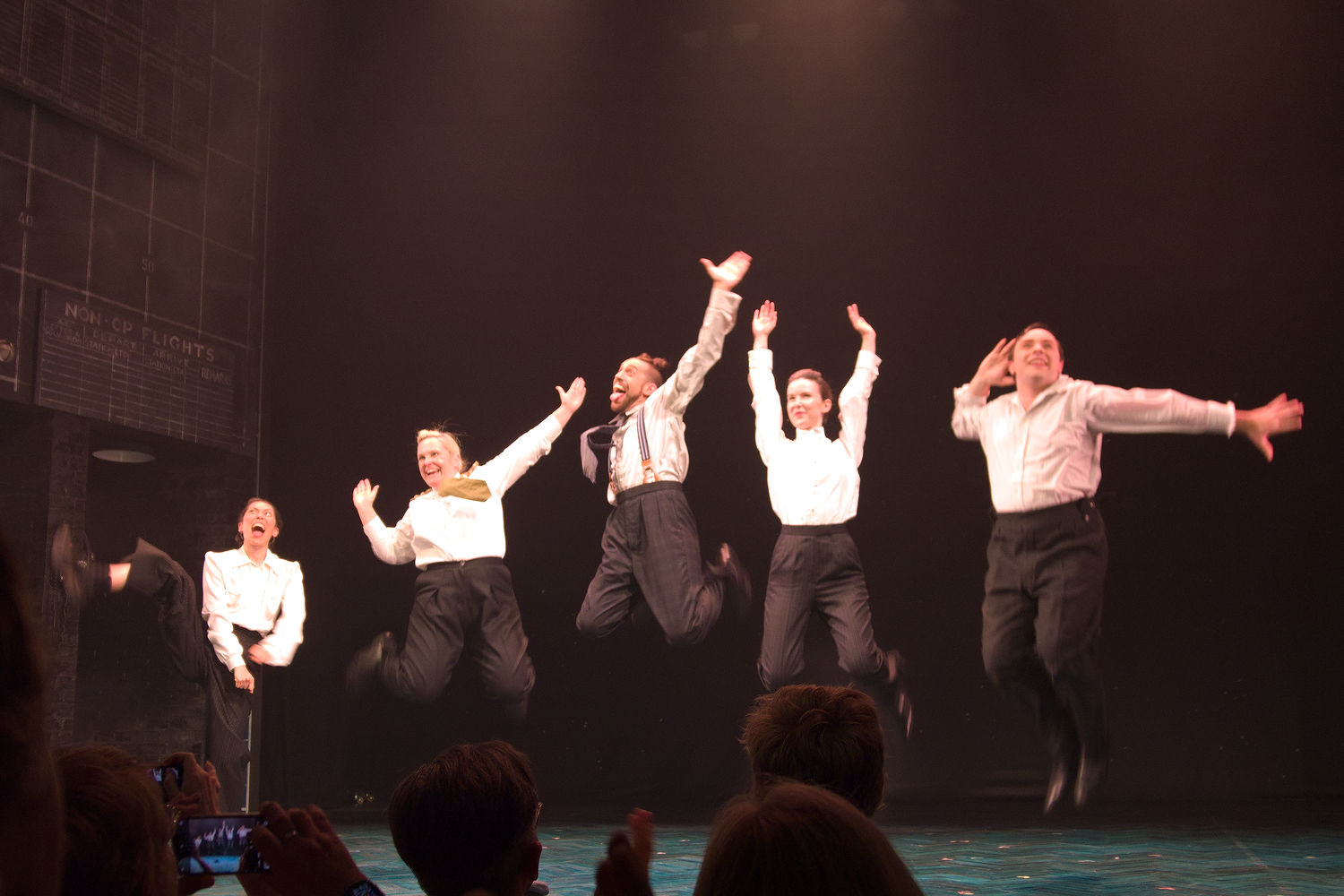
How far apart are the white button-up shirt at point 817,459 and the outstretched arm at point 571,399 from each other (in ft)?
3.75

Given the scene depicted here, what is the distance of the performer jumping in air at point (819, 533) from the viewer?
6.64m

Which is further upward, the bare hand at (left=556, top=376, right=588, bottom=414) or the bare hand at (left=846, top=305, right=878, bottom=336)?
the bare hand at (left=846, top=305, right=878, bottom=336)

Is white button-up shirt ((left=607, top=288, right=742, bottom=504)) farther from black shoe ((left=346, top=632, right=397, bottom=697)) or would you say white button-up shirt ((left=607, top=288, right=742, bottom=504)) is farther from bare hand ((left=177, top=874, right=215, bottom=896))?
bare hand ((left=177, top=874, right=215, bottom=896))

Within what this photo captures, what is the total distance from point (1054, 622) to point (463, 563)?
11.3ft

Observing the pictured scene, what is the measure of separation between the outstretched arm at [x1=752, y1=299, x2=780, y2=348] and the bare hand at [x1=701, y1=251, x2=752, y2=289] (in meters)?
0.22

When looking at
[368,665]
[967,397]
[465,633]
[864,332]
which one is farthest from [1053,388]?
[368,665]

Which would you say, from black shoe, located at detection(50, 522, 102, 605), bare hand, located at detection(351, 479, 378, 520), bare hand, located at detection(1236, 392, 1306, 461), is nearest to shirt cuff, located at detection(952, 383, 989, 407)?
bare hand, located at detection(1236, 392, 1306, 461)

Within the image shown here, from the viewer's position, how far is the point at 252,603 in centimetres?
763

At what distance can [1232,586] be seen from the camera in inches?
248

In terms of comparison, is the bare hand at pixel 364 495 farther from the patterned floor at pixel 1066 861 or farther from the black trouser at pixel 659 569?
the patterned floor at pixel 1066 861

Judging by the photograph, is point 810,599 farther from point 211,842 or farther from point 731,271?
point 211,842

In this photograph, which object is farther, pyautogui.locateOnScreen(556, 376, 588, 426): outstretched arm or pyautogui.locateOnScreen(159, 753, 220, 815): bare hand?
pyautogui.locateOnScreen(556, 376, 588, 426): outstretched arm

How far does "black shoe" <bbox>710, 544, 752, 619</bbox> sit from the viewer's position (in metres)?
6.98

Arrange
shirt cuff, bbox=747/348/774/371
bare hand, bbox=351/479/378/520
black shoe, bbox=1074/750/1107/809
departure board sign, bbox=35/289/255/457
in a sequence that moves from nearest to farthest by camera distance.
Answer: black shoe, bbox=1074/750/1107/809
departure board sign, bbox=35/289/255/457
shirt cuff, bbox=747/348/774/371
bare hand, bbox=351/479/378/520
